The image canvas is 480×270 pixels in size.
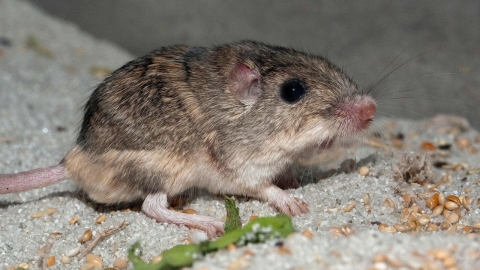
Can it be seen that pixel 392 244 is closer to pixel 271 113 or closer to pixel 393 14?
pixel 271 113

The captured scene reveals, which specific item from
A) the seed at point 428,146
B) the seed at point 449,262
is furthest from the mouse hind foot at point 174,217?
the seed at point 428,146

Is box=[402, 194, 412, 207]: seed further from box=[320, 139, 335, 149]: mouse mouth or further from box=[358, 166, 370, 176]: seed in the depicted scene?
box=[320, 139, 335, 149]: mouse mouth

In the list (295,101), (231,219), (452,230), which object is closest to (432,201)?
(452,230)

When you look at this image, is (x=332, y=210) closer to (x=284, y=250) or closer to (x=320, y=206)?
(x=320, y=206)

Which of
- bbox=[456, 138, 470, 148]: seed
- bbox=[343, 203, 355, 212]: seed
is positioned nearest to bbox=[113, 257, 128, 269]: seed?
bbox=[343, 203, 355, 212]: seed

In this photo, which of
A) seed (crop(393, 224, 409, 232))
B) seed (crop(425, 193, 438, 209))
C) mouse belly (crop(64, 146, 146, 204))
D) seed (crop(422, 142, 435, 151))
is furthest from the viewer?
seed (crop(422, 142, 435, 151))

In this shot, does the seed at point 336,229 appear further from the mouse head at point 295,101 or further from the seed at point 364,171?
the seed at point 364,171
